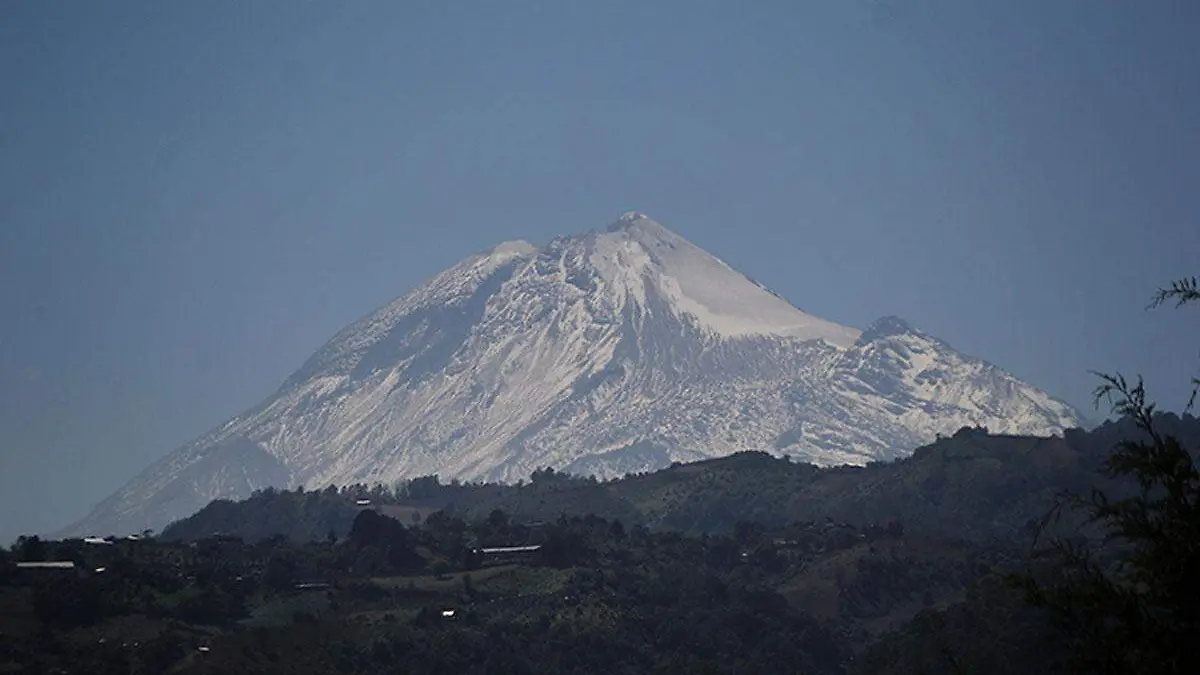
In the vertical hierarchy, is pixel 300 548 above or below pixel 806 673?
above

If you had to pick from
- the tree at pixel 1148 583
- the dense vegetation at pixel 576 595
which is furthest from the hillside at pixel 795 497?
the tree at pixel 1148 583

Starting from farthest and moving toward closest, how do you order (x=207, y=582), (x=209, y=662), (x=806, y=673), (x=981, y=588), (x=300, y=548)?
1. (x=300, y=548)
2. (x=207, y=582)
3. (x=806, y=673)
4. (x=981, y=588)
5. (x=209, y=662)

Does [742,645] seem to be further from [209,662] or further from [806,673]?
[209,662]

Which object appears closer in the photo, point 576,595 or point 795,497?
point 576,595

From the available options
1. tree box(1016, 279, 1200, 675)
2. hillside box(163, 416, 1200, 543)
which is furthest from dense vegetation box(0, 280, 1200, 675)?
tree box(1016, 279, 1200, 675)

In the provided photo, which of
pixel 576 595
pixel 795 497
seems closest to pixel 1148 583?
pixel 576 595

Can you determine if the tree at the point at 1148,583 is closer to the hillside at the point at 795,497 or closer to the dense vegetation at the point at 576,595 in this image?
the dense vegetation at the point at 576,595

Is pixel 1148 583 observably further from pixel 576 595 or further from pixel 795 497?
pixel 795 497

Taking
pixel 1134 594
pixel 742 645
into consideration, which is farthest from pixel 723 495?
pixel 1134 594

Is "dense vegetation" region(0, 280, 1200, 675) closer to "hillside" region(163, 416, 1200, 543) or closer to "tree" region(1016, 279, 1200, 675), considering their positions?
"hillside" region(163, 416, 1200, 543)
